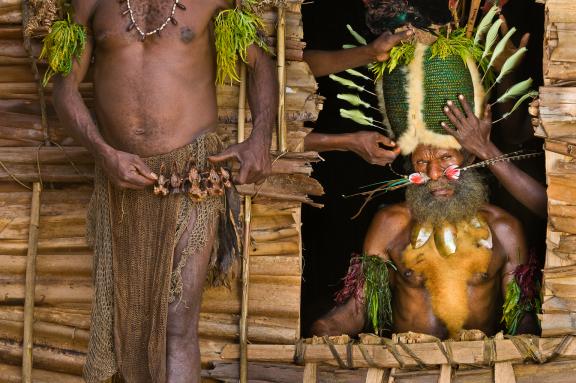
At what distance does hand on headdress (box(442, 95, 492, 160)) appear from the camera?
25.6ft

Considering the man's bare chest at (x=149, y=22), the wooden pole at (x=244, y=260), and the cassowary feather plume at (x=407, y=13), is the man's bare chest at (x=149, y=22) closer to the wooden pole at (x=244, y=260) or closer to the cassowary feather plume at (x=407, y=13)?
the wooden pole at (x=244, y=260)

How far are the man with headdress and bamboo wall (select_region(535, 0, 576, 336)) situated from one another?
1.54 ft

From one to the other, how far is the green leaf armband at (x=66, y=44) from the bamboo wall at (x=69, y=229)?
0.70m

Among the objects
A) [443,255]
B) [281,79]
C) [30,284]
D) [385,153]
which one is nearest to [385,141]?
[385,153]

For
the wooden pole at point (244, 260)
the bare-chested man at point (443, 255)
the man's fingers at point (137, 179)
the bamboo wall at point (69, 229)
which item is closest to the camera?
the man's fingers at point (137, 179)

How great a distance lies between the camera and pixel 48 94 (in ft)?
25.3

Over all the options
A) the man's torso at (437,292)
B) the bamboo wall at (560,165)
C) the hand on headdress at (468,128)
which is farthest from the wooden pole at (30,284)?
the bamboo wall at (560,165)

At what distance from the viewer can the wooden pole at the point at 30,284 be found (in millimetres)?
7578

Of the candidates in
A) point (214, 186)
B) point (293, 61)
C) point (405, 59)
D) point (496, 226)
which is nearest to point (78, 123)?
point (214, 186)

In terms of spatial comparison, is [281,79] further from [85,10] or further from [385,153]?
[85,10]

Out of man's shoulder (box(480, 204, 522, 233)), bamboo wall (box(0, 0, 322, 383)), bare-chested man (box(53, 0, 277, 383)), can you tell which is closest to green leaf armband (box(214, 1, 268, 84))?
bare-chested man (box(53, 0, 277, 383))

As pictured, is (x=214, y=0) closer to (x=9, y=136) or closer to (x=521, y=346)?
(x=9, y=136)

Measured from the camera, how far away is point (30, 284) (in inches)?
300

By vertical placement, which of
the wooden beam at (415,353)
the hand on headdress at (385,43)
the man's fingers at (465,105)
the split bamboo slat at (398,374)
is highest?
the hand on headdress at (385,43)
